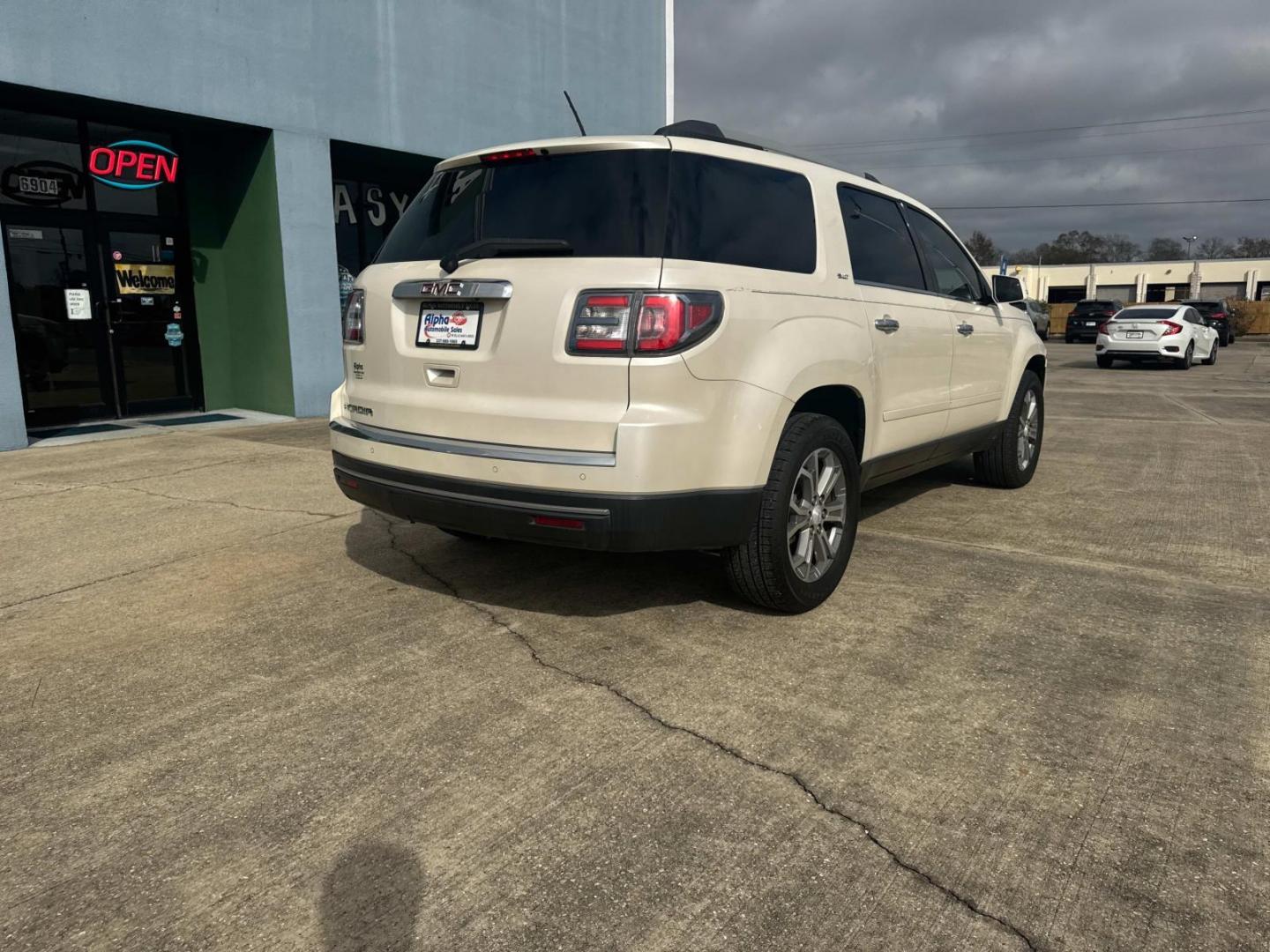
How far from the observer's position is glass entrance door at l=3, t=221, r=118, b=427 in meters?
9.51

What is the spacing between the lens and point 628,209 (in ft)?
10.6

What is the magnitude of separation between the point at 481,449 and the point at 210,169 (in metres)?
9.69

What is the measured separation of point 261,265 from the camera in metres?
10.9

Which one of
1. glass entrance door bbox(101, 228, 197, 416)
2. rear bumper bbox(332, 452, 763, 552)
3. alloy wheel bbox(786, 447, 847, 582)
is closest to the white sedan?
glass entrance door bbox(101, 228, 197, 416)

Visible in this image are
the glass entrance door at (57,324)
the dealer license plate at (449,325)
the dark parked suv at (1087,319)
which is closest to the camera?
the dealer license plate at (449,325)

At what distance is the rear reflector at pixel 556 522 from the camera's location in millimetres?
3162

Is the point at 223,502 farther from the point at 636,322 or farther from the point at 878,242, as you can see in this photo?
the point at 878,242

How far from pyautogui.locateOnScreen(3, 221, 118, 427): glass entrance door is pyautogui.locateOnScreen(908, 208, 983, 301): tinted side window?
887 cm

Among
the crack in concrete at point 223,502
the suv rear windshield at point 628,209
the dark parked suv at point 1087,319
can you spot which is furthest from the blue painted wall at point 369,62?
the dark parked suv at point 1087,319

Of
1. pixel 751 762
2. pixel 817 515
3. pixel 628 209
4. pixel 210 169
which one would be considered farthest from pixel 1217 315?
pixel 751 762

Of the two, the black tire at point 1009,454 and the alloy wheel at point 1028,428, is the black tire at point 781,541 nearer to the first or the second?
the black tire at point 1009,454

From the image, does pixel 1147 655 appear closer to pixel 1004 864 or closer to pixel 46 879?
pixel 1004 864

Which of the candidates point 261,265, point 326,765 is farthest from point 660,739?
point 261,265

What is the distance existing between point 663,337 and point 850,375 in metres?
1.18
